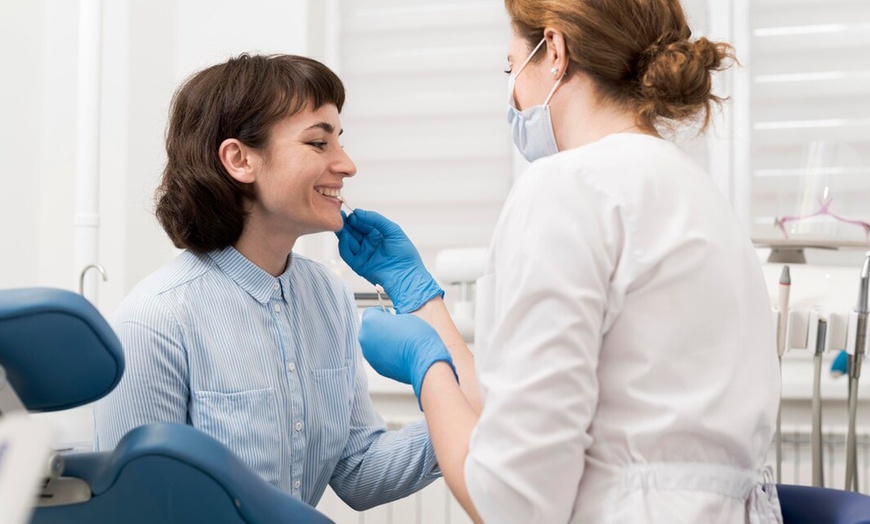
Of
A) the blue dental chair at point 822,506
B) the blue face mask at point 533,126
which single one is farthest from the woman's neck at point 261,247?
the blue dental chair at point 822,506

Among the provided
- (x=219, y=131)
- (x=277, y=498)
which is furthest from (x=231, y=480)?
(x=219, y=131)

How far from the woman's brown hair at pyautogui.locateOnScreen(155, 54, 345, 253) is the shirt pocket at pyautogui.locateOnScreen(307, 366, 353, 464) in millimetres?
286

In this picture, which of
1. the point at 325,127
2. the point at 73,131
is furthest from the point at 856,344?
the point at 73,131

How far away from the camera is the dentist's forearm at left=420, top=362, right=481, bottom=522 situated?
103 cm

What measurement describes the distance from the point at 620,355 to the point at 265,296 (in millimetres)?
732

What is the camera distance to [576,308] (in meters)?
0.93

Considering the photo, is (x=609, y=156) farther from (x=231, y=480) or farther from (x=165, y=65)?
(x=165, y=65)

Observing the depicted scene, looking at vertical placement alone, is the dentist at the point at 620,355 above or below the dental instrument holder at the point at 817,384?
above

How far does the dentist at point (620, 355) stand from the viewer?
3.08ft

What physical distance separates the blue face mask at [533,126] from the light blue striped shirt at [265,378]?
513mm

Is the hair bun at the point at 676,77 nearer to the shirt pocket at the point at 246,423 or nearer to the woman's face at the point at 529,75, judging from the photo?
the woman's face at the point at 529,75

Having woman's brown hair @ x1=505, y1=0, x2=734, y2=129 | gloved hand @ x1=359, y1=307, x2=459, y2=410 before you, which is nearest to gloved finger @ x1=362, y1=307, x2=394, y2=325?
gloved hand @ x1=359, y1=307, x2=459, y2=410

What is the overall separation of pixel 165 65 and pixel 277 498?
2.15 meters

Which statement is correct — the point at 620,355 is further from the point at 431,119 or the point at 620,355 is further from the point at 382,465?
the point at 431,119
